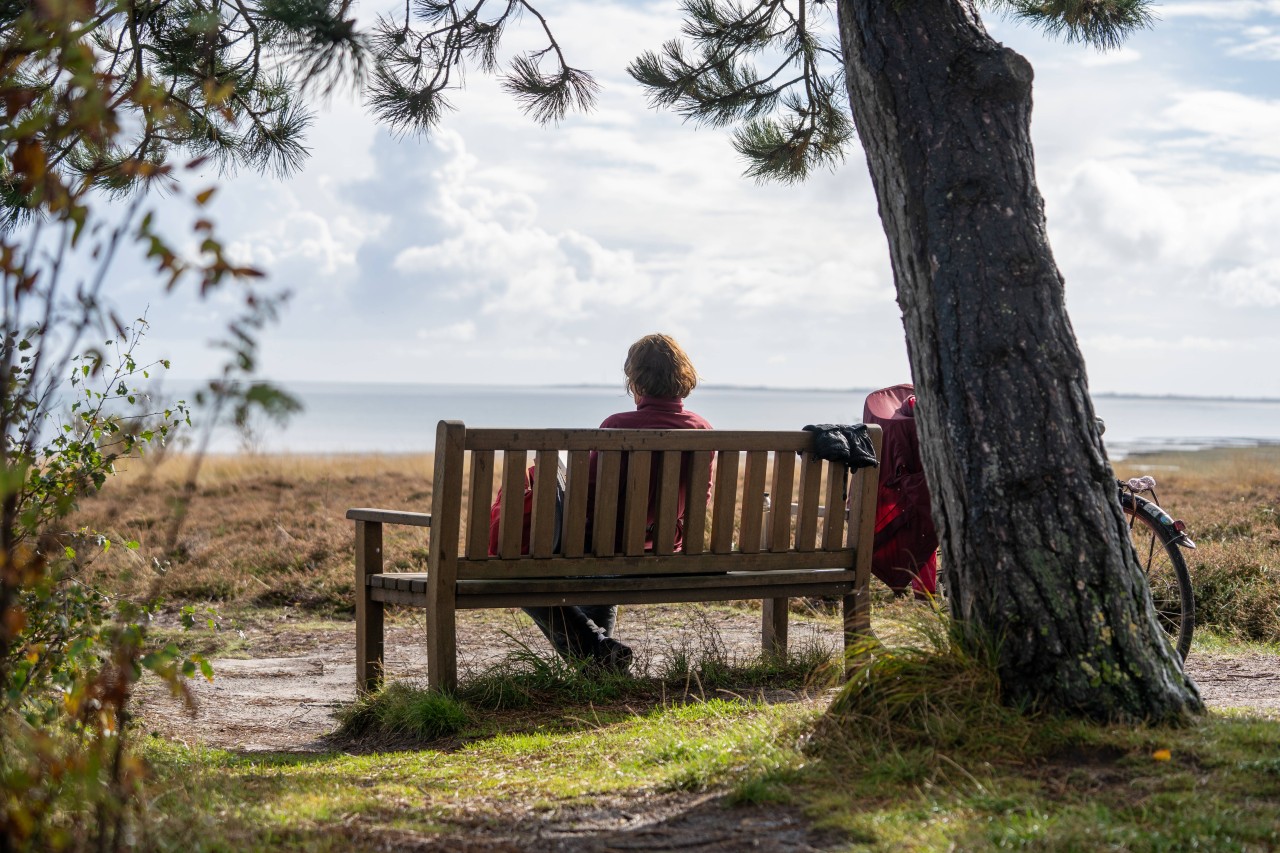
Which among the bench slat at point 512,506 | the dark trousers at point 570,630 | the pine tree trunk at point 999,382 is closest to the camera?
the pine tree trunk at point 999,382

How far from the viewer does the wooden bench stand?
4.63m

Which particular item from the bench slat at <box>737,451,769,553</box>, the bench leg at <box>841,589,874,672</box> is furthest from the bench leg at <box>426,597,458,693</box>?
the bench leg at <box>841,589,874,672</box>

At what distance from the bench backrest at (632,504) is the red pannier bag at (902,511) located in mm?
360

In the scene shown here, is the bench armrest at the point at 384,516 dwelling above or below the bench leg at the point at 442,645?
above

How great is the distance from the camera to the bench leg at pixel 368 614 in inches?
208

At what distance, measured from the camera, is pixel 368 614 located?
17.3ft

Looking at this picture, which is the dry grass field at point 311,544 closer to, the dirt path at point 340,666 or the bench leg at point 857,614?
the dirt path at point 340,666

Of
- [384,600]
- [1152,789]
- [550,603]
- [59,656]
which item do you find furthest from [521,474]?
[1152,789]

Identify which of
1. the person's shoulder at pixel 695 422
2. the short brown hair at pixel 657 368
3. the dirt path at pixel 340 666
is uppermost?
the short brown hair at pixel 657 368

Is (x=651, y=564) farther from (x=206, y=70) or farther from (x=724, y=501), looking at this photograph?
(x=206, y=70)

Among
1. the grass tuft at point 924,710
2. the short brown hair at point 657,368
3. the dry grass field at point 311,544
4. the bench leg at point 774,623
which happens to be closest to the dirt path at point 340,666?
the bench leg at point 774,623

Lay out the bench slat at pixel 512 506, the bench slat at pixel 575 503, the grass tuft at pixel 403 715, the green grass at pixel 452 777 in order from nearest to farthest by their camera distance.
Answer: the green grass at pixel 452 777 < the grass tuft at pixel 403 715 < the bench slat at pixel 512 506 < the bench slat at pixel 575 503

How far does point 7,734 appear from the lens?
107 inches

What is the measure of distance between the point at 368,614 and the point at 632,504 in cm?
137
